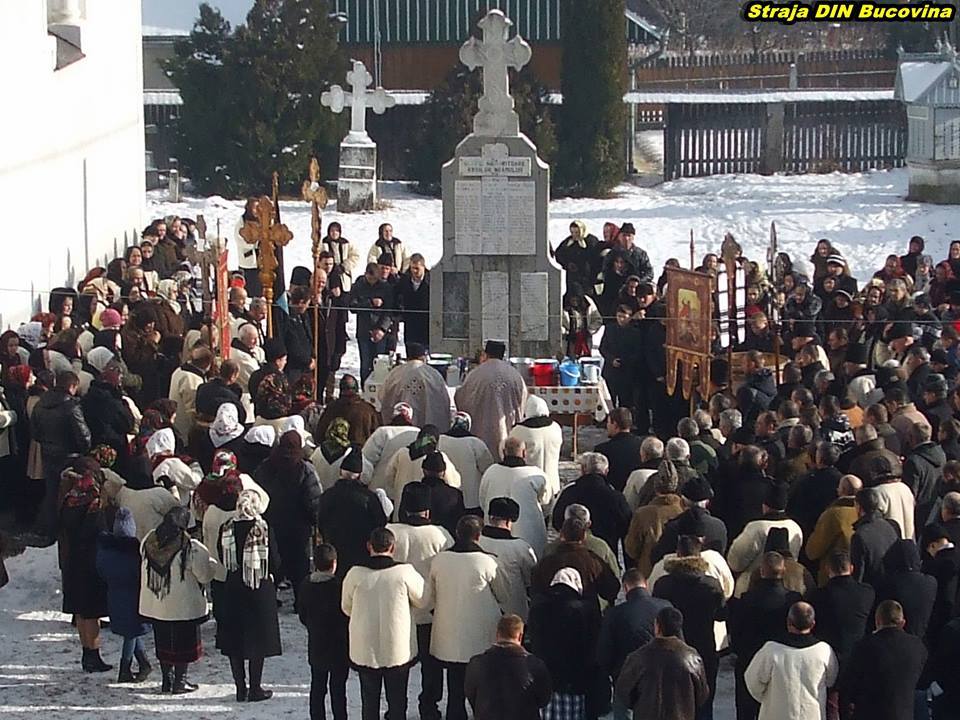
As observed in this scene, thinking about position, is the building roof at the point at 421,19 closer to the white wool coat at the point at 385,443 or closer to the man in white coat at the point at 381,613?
the white wool coat at the point at 385,443

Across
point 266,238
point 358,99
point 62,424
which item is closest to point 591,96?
point 358,99

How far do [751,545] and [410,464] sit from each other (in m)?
2.65

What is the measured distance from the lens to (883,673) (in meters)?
9.33

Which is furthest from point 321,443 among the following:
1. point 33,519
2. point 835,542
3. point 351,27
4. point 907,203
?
point 351,27

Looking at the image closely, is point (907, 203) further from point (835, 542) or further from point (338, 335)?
point (835, 542)

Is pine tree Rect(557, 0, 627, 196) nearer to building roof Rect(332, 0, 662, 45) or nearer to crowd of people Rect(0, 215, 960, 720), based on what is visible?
building roof Rect(332, 0, 662, 45)

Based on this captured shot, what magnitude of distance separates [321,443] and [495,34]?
6.68m

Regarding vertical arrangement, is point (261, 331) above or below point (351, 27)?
below

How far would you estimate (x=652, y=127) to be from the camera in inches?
1921

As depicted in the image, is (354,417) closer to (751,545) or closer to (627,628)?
(751,545)

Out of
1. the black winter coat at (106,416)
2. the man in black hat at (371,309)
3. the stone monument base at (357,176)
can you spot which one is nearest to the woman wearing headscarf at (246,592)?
the black winter coat at (106,416)

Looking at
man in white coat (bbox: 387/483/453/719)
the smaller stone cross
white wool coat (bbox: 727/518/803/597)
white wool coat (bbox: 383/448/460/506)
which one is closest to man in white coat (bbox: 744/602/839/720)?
white wool coat (bbox: 727/518/803/597)

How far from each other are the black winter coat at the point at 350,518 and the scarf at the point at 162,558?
963 millimetres

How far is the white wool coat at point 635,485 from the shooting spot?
11898 mm
